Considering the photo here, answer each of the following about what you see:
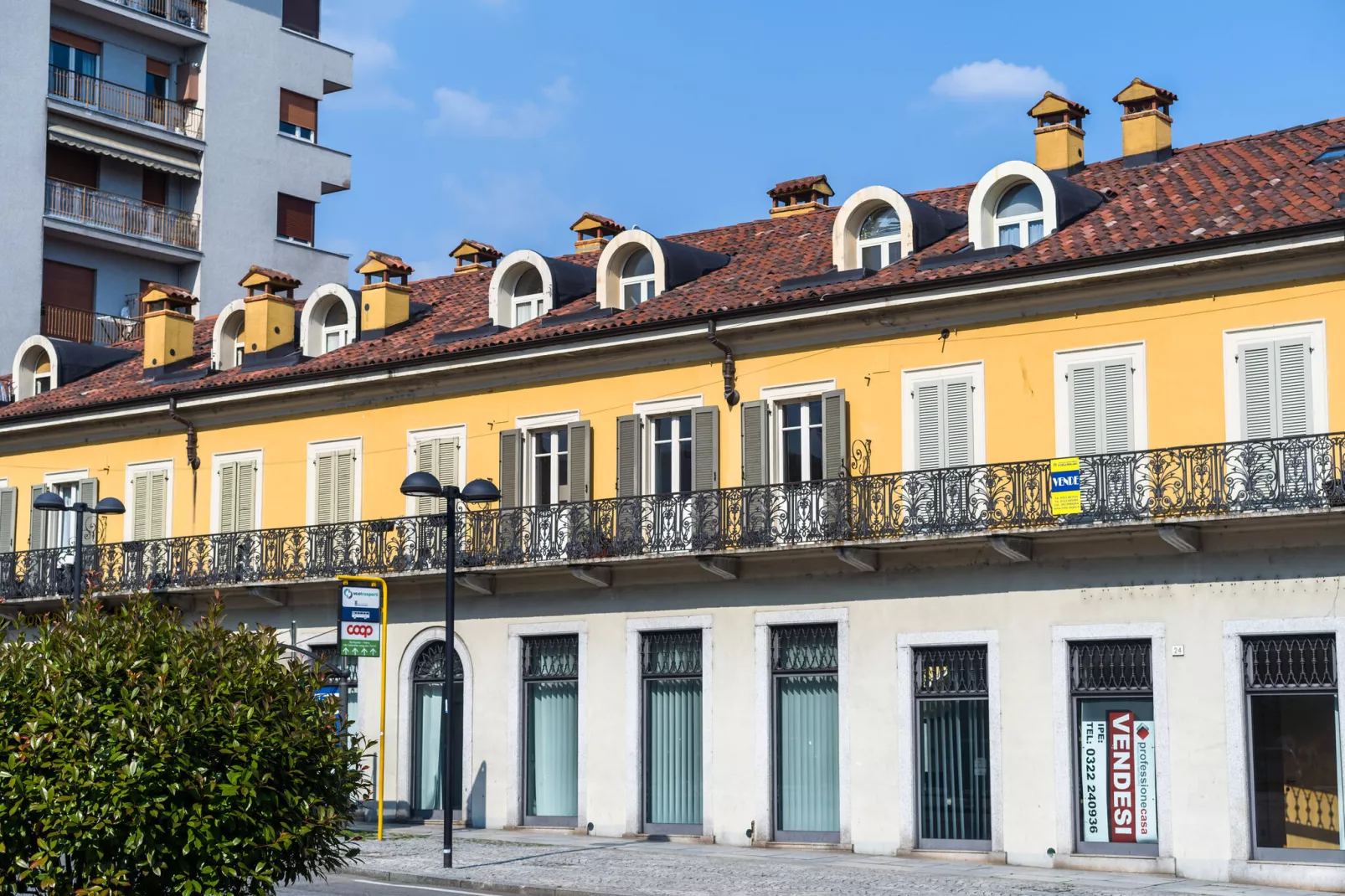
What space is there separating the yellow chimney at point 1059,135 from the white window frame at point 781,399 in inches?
230

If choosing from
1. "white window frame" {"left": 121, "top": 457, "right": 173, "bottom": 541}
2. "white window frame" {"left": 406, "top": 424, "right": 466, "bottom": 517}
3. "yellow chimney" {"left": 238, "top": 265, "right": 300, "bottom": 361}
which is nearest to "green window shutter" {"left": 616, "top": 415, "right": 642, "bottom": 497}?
"white window frame" {"left": 406, "top": 424, "right": 466, "bottom": 517}

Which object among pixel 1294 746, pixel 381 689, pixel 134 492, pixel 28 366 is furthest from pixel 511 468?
pixel 28 366

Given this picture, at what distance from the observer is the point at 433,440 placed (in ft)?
105

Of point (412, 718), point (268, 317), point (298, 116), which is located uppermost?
point (298, 116)

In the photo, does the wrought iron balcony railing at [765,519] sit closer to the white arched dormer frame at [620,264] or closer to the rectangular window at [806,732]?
the rectangular window at [806,732]

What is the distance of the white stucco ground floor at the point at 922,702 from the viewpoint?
74.9 ft

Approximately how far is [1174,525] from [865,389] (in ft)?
18.4

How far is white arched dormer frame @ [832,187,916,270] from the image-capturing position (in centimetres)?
2805

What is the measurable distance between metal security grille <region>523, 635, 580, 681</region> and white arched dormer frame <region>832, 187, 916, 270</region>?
754 centimetres

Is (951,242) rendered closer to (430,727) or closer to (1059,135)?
(1059,135)

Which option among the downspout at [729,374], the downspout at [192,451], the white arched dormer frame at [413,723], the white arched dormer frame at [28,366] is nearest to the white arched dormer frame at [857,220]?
the downspout at [729,374]

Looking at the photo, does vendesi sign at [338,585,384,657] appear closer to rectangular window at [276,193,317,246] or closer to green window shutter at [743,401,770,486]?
green window shutter at [743,401,770,486]

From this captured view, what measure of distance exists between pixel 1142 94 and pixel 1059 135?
1476 millimetres

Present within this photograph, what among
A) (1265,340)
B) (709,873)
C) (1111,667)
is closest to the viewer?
(709,873)
